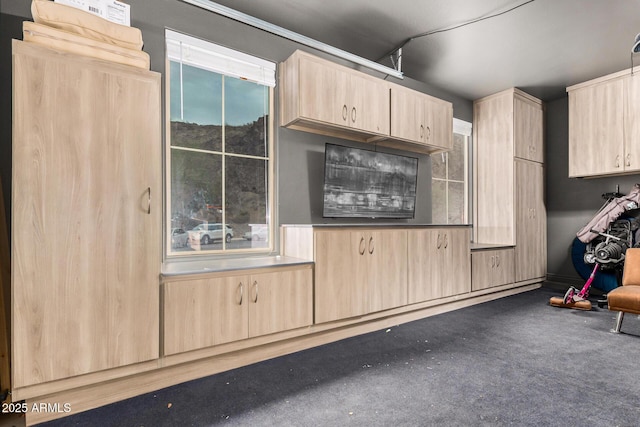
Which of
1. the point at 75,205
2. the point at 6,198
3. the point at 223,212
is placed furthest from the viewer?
the point at 223,212

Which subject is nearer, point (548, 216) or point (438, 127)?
point (438, 127)

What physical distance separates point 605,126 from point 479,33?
243cm

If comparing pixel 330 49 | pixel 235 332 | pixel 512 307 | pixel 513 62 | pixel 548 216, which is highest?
pixel 513 62

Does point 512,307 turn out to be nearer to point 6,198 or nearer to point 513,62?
point 513,62

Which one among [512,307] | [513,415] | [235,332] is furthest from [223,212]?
[512,307]

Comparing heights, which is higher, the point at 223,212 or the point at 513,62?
the point at 513,62

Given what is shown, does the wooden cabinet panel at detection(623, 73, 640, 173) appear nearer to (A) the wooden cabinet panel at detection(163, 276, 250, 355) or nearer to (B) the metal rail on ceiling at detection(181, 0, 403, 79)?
(B) the metal rail on ceiling at detection(181, 0, 403, 79)

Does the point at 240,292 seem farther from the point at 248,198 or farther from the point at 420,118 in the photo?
the point at 420,118

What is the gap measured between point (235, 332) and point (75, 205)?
1225 mm

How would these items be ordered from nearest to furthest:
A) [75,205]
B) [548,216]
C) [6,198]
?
1. [75,205]
2. [6,198]
3. [548,216]

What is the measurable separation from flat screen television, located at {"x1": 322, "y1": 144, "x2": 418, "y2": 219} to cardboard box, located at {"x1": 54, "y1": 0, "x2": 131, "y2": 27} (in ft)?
6.01

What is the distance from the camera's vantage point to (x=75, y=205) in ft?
5.88

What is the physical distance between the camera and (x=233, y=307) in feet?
7.48

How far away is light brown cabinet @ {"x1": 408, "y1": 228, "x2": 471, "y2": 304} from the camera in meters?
3.38
